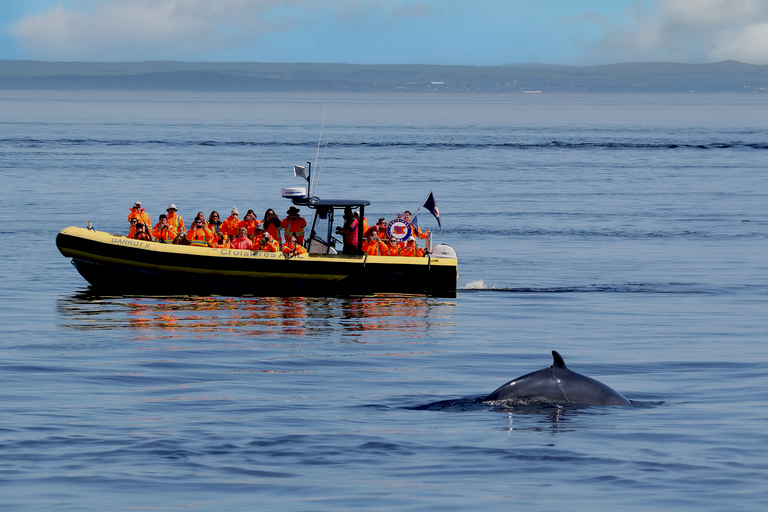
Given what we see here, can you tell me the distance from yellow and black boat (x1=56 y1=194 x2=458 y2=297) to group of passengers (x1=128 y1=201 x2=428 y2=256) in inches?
12.9

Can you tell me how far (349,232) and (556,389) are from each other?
13.1 meters

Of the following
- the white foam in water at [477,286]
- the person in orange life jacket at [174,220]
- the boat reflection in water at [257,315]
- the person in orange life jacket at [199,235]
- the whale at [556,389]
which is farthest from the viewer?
the white foam in water at [477,286]

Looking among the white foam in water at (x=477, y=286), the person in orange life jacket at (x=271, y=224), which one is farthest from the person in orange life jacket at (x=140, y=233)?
the white foam in water at (x=477, y=286)

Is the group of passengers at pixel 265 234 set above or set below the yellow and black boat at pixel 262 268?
above

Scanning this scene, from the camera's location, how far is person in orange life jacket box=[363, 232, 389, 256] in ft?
88.4

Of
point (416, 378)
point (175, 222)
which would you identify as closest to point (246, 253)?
point (175, 222)

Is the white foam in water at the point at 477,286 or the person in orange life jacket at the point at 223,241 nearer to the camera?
the person in orange life jacket at the point at 223,241

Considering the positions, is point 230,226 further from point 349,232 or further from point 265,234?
point 349,232

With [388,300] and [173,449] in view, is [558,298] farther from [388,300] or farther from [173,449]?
[173,449]

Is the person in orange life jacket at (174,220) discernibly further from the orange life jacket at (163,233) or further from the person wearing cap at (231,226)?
the person wearing cap at (231,226)

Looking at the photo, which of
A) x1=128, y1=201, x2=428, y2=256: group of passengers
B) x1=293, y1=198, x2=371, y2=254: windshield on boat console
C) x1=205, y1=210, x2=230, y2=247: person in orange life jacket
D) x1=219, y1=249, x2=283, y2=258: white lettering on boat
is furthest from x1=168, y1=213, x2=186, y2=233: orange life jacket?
x1=293, y1=198, x2=371, y2=254: windshield on boat console

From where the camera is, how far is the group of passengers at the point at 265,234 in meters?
26.4

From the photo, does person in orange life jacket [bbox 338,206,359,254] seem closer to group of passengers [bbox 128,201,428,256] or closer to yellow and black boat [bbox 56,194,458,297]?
group of passengers [bbox 128,201,428,256]

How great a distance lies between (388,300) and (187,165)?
4779 cm
